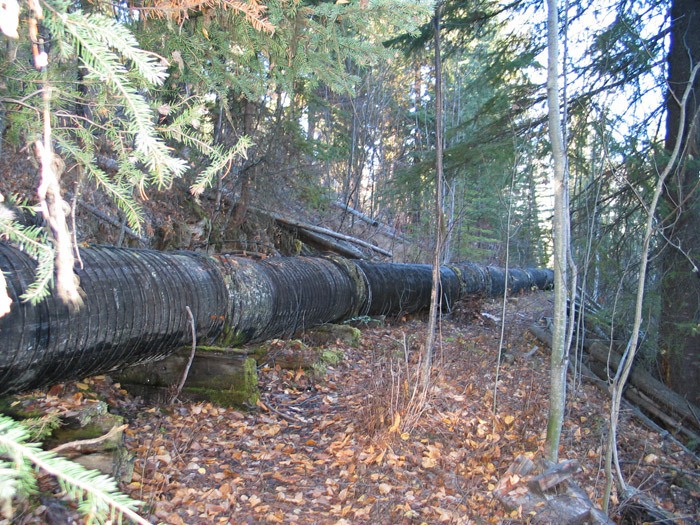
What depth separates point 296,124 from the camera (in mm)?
9211

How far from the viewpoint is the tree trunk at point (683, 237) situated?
5516 millimetres

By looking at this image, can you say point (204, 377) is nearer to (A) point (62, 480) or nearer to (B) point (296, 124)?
(A) point (62, 480)

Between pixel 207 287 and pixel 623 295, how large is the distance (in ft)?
17.9

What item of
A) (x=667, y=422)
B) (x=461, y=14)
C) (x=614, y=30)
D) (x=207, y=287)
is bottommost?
(x=667, y=422)

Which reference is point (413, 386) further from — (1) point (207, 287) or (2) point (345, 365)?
(1) point (207, 287)

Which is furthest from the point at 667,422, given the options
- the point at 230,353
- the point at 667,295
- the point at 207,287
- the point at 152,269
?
the point at 152,269

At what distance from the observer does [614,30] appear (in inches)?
230

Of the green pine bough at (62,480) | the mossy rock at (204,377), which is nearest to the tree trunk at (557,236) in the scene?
the mossy rock at (204,377)

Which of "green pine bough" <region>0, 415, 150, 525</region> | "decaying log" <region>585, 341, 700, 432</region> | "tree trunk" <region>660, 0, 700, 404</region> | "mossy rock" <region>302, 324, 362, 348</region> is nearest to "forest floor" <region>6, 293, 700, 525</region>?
"mossy rock" <region>302, 324, 362, 348</region>

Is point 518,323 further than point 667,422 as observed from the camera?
Yes

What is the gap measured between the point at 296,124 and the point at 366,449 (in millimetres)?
7007

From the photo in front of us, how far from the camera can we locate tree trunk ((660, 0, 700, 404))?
552cm

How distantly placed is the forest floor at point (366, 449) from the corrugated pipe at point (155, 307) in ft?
1.25

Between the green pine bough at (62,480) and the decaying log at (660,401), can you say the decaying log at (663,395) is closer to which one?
the decaying log at (660,401)
